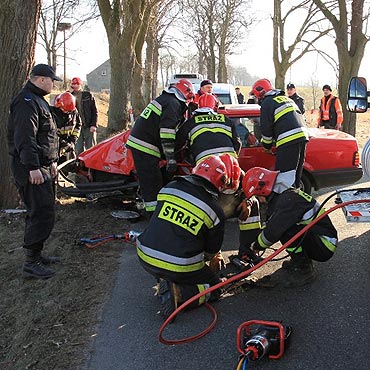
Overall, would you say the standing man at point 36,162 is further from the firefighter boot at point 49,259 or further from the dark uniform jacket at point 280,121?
the dark uniform jacket at point 280,121

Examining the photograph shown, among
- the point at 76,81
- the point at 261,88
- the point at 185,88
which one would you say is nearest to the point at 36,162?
the point at 185,88

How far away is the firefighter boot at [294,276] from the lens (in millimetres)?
4234

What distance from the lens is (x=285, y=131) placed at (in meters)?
5.29

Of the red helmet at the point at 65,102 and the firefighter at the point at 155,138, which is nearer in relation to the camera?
the firefighter at the point at 155,138

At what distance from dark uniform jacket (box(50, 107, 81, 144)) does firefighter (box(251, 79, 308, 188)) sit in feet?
11.8

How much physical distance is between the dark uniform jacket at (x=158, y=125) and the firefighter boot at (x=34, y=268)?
1656 millimetres

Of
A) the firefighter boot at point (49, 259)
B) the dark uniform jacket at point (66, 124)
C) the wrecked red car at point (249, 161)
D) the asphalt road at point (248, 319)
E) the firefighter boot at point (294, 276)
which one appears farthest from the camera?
the dark uniform jacket at point (66, 124)

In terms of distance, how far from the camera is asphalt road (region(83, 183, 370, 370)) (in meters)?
3.11

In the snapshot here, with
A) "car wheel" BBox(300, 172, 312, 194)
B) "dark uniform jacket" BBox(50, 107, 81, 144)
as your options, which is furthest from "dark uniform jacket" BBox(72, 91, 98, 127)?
"car wheel" BBox(300, 172, 312, 194)

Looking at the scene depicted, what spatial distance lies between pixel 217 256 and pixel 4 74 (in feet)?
14.0

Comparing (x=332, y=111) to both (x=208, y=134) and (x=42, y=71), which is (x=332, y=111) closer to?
(x=208, y=134)

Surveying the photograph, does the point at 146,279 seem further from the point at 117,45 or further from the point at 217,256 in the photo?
the point at 117,45

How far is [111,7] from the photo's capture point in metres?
13.1

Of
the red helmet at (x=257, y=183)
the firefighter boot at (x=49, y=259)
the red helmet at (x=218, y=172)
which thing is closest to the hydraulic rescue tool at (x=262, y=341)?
the red helmet at (x=218, y=172)
